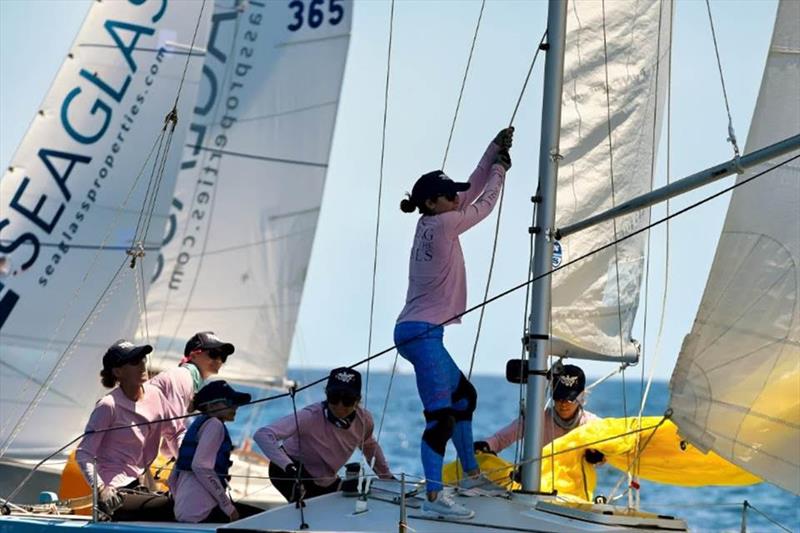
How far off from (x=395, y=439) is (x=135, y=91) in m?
19.1

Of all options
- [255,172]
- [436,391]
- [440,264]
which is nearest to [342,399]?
[436,391]

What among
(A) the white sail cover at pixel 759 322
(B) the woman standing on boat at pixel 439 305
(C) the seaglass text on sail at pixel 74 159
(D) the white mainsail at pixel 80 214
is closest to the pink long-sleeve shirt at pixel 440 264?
(B) the woman standing on boat at pixel 439 305

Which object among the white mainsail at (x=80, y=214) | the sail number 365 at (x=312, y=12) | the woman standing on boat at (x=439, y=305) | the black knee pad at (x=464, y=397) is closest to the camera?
the woman standing on boat at (x=439, y=305)

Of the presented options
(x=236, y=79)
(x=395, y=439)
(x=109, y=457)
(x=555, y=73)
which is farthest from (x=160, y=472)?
(x=395, y=439)

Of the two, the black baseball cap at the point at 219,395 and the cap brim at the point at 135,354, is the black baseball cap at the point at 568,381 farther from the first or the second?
the cap brim at the point at 135,354

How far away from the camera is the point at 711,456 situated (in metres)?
8.41

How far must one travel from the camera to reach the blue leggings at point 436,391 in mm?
7473

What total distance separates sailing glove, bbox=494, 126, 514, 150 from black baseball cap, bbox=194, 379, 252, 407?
5.14ft

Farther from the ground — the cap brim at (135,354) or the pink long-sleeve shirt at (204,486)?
the cap brim at (135,354)

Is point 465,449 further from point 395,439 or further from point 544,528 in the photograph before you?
point 395,439

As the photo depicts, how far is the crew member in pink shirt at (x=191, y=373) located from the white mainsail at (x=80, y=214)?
11.5 feet

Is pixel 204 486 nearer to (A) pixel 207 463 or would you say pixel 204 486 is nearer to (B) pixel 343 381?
(A) pixel 207 463

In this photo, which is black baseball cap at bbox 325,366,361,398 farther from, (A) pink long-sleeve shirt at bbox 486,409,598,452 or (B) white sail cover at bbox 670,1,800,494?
(B) white sail cover at bbox 670,1,800,494

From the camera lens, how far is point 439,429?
296 inches
